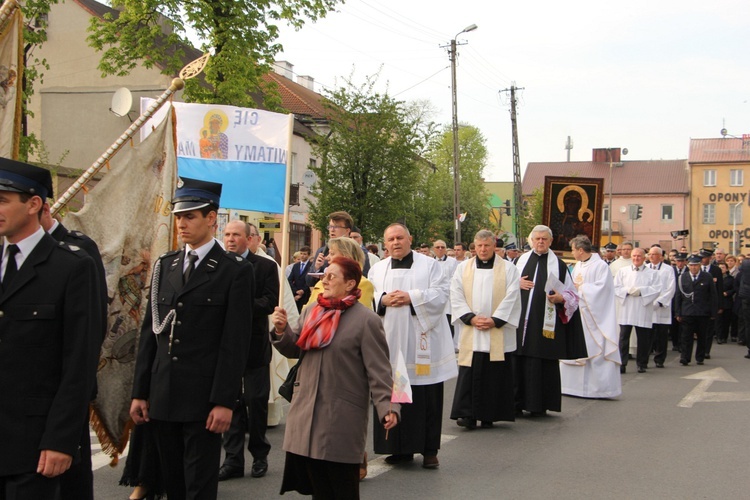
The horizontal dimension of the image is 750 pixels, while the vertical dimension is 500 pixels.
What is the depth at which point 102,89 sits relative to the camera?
35094 mm

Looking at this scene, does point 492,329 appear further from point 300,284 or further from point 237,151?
point 237,151

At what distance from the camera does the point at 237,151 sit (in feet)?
27.2

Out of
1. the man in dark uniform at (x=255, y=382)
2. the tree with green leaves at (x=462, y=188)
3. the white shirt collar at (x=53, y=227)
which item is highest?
the tree with green leaves at (x=462, y=188)

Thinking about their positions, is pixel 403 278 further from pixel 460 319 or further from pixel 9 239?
pixel 9 239

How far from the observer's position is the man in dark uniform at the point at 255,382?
6721 mm

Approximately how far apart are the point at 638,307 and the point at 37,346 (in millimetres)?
13057

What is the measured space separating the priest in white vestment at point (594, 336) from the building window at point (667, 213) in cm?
7671

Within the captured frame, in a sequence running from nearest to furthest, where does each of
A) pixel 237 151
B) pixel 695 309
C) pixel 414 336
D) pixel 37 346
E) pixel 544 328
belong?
pixel 37 346 < pixel 414 336 < pixel 237 151 < pixel 544 328 < pixel 695 309

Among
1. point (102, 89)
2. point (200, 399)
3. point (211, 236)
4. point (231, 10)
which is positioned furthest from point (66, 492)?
point (102, 89)

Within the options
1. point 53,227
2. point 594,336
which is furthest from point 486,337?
point 53,227

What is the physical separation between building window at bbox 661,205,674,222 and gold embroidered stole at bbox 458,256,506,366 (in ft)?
264

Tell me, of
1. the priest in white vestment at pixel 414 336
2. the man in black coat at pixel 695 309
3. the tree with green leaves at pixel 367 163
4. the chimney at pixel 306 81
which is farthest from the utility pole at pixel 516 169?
the priest in white vestment at pixel 414 336

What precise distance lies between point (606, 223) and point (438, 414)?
83.7 metres

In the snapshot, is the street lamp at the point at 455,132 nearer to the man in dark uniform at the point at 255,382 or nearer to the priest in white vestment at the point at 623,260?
the priest in white vestment at the point at 623,260
